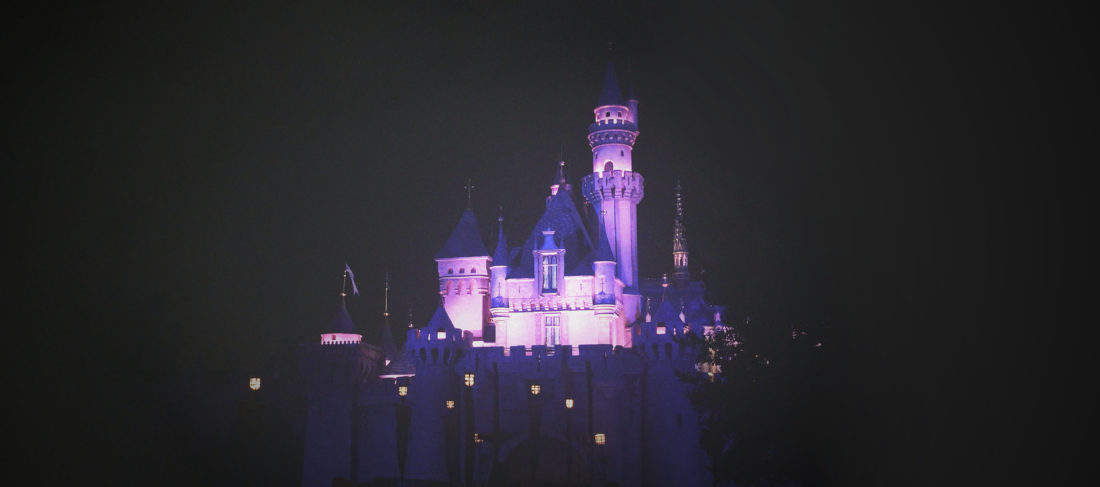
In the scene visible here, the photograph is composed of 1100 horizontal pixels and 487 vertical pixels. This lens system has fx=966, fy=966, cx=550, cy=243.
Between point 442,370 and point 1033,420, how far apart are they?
28.1 meters

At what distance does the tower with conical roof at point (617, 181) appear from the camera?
5472 centimetres

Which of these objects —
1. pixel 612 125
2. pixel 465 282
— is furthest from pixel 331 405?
pixel 612 125

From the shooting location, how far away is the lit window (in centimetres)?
5112

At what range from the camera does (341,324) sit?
164 ft

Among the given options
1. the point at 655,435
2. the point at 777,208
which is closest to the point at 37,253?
the point at 655,435

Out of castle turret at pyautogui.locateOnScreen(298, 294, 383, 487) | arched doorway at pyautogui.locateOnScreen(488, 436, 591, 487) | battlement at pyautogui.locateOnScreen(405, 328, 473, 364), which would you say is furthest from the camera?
battlement at pyautogui.locateOnScreen(405, 328, 473, 364)

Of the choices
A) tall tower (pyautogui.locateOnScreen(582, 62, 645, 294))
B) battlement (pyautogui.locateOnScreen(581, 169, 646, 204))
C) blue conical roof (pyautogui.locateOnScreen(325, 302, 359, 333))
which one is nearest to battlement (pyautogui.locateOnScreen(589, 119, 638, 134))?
tall tower (pyautogui.locateOnScreen(582, 62, 645, 294))

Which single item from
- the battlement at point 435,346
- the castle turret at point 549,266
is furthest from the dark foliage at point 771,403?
the castle turret at point 549,266

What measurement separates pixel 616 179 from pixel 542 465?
58.8 feet

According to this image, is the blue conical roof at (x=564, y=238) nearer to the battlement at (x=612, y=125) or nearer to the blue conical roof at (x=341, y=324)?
the battlement at (x=612, y=125)

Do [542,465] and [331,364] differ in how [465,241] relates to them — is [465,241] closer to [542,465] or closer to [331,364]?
[331,364]

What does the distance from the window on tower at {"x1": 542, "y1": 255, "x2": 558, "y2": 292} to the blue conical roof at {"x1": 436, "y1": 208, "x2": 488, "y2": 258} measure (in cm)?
483

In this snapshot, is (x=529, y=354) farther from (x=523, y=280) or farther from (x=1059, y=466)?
(x=1059, y=466)

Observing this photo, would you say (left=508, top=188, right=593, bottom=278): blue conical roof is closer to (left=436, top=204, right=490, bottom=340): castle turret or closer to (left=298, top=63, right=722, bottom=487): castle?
(left=298, top=63, right=722, bottom=487): castle
